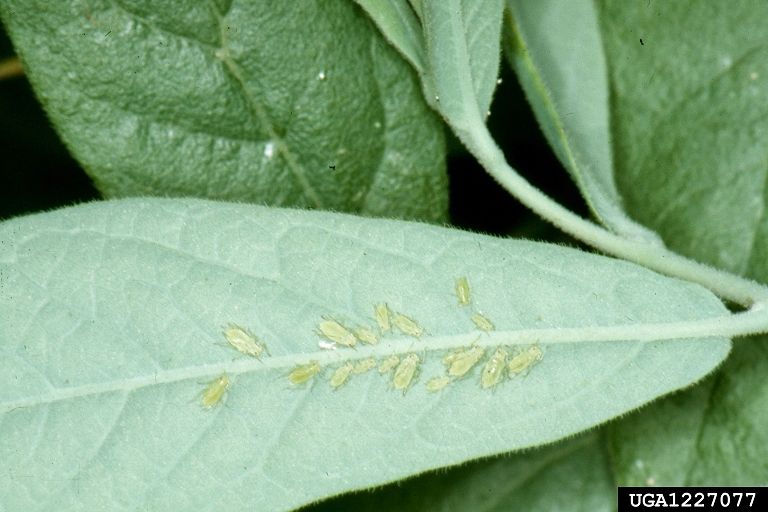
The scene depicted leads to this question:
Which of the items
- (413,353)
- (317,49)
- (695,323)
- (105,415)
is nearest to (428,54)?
(317,49)

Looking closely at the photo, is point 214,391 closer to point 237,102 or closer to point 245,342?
point 245,342

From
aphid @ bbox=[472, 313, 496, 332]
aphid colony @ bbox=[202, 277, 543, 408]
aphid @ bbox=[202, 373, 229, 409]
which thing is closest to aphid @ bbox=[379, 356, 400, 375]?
aphid colony @ bbox=[202, 277, 543, 408]

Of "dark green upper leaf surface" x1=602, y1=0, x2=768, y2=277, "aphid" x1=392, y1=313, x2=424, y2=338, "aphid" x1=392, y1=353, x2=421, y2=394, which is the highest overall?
"dark green upper leaf surface" x1=602, y1=0, x2=768, y2=277

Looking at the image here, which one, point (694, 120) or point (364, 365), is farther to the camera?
point (694, 120)

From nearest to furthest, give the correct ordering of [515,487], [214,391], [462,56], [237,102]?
1. [214,391]
2. [462,56]
3. [237,102]
4. [515,487]

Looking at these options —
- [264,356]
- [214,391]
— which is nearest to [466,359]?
[264,356]

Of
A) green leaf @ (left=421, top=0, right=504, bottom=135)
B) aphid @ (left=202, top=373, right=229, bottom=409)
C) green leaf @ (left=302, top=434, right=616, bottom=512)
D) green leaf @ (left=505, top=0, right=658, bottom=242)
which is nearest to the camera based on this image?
aphid @ (left=202, top=373, right=229, bottom=409)

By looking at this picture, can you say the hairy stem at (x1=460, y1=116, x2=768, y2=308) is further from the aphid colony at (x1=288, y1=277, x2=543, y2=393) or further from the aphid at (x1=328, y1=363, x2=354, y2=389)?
the aphid at (x1=328, y1=363, x2=354, y2=389)

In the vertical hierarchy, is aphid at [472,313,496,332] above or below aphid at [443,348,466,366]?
above
